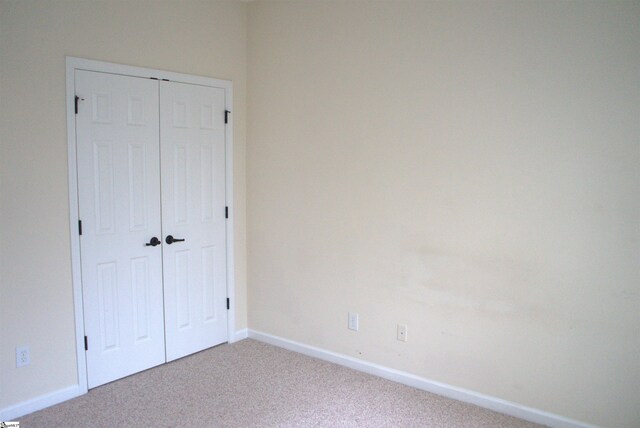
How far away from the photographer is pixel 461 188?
293cm

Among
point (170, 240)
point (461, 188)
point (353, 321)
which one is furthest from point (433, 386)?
point (170, 240)

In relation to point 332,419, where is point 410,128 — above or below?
above

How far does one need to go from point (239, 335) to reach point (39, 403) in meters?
1.59

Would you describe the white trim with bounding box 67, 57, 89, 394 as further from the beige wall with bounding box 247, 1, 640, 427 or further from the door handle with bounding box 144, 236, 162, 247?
the beige wall with bounding box 247, 1, 640, 427

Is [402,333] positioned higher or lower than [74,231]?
lower

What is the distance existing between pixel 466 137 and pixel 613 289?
3.85 ft

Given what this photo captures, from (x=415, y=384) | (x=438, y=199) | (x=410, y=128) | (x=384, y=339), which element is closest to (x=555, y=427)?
(x=415, y=384)

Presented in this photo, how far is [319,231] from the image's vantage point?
3609 millimetres

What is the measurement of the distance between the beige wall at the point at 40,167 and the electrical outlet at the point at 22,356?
3 centimetres

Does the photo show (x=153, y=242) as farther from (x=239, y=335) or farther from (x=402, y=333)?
(x=402, y=333)

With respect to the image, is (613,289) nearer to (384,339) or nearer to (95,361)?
(384,339)

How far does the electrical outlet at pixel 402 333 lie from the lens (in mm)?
3230

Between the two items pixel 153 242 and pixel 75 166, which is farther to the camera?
pixel 153 242

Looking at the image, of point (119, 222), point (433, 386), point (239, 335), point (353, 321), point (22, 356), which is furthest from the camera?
point (239, 335)
